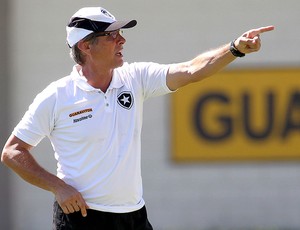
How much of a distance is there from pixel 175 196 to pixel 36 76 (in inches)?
68.4

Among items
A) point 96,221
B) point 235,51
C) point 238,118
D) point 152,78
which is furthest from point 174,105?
point 235,51

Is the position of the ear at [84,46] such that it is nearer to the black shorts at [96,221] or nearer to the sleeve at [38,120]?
the sleeve at [38,120]

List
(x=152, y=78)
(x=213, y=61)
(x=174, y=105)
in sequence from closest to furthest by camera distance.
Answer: (x=213, y=61), (x=152, y=78), (x=174, y=105)

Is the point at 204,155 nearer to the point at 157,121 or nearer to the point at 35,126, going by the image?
the point at 157,121

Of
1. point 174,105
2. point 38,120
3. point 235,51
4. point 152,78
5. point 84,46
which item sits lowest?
point 174,105

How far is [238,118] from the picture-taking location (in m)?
8.30

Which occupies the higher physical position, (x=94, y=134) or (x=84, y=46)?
(x=84, y=46)

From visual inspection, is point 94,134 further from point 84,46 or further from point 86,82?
point 84,46

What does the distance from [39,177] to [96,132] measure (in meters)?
0.40

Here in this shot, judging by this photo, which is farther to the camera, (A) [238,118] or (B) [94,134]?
(A) [238,118]

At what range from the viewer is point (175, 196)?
327 inches

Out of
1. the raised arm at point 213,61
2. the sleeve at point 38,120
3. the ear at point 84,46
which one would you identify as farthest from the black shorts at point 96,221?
the ear at point 84,46

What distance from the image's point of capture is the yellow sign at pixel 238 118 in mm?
8250

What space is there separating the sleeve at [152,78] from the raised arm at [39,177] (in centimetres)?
72
